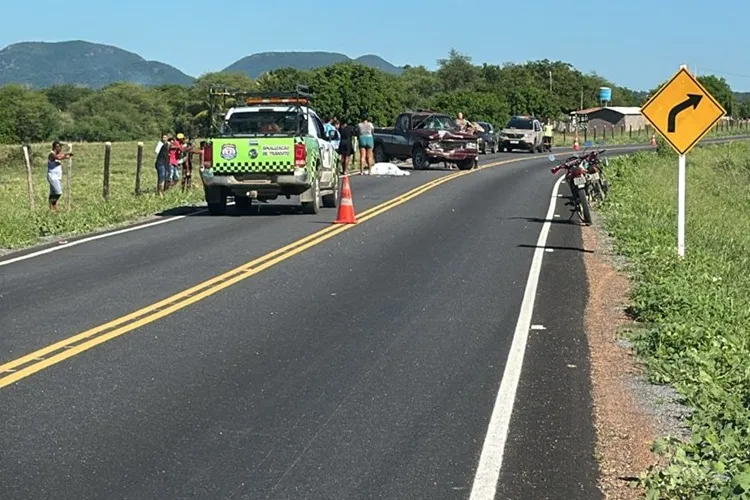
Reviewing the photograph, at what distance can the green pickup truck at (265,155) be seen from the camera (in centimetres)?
2092

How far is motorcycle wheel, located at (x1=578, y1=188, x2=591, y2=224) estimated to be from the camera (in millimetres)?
20156

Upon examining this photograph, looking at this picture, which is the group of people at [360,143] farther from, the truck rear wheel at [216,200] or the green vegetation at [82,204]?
the truck rear wheel at [216,200]

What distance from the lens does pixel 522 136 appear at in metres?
55.7

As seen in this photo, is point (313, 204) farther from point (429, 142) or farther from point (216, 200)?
point (429, 142)

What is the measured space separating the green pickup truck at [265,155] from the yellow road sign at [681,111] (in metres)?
8.03

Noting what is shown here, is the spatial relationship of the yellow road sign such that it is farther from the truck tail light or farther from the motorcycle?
the truck tail light

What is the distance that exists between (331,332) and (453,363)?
5.03 ft

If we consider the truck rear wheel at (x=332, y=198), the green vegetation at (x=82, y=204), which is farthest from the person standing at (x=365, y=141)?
the truck rear wheel at (x=332, y=198)

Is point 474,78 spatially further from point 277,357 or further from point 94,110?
point 277,357

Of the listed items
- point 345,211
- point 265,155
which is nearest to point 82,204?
point 265,155

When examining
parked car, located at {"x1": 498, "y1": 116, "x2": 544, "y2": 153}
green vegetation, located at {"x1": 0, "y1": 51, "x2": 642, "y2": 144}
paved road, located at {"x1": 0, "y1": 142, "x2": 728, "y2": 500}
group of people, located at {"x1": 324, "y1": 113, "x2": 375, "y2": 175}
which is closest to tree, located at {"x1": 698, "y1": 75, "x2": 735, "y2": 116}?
green vegetation, located at {"x1": 0, "y1": 51, "x2": 642, "y2": 144}

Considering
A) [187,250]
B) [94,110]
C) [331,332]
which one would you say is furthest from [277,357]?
[94,110]

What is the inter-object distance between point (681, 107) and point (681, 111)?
5cm

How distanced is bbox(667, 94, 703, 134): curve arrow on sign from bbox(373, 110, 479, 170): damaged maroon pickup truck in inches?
903
